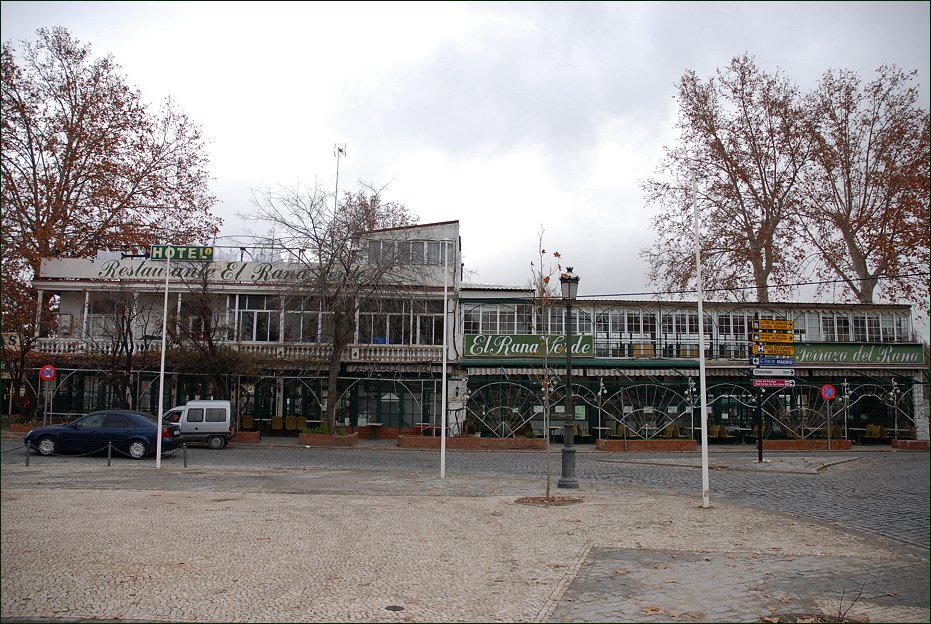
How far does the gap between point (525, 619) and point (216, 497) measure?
9786 millimetres

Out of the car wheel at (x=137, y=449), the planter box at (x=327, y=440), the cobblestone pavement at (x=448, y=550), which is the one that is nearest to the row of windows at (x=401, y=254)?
the planter box at (x=327, y=440)

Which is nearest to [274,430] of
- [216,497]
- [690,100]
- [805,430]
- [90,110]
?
[90,110]

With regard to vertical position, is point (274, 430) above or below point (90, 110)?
below

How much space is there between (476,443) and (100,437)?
13.9m

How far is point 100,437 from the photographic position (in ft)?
77.8

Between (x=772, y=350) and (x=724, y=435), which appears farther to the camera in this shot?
(x=724, y=435)

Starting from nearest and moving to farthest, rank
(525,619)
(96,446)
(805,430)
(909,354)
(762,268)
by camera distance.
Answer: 1. (525,619)
2. (96,446)
3. (805,430)
4. (909,354)
5. (762,268)

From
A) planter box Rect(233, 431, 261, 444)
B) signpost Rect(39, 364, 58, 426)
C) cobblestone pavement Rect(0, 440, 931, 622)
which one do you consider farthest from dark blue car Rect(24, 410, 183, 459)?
planter box Rect(233, 431, 261, 444)

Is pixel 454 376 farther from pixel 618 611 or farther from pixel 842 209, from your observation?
pixel 618 611

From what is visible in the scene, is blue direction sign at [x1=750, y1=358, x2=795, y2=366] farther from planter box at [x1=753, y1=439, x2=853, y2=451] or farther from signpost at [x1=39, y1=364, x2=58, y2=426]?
signpost at [x1=39, y1=364, x2=58, y2=426]

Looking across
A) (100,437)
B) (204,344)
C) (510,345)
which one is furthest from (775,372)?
(204,344)

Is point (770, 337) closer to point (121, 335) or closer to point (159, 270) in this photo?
point (121, 335)

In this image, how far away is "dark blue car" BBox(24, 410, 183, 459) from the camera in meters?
23.6

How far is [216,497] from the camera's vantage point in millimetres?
14695
